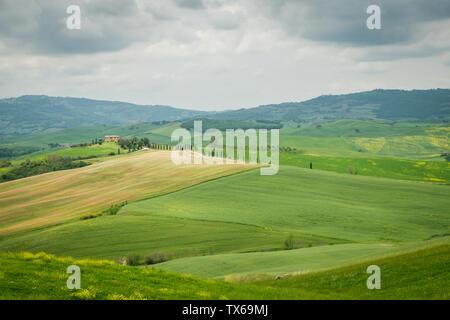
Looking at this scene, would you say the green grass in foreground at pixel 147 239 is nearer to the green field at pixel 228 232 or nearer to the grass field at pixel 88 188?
the green field at pixel 228 232

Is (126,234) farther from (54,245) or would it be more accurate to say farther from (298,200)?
(298,200)

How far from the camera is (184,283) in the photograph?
779 inches

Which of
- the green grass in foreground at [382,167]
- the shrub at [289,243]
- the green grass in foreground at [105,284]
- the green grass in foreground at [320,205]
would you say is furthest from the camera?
the green grass in foreground at [382,167]

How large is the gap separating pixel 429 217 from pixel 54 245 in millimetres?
62659

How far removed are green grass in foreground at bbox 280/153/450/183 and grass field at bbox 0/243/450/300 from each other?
315 feet

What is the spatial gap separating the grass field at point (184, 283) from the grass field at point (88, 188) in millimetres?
50380

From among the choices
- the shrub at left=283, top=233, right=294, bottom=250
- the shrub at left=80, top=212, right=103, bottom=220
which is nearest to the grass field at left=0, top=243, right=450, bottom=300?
the shrub at left=283, top=233, right=294, bottom=250

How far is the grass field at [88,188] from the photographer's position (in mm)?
71625

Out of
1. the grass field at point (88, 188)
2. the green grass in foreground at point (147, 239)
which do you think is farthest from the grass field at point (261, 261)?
the grass field at point (88, 188)

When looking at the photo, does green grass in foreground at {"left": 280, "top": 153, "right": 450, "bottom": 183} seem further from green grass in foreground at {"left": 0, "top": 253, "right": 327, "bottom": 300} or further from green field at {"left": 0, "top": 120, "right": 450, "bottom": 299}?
green grass in foreground at {"left": 0, "top": 253, "right": 327, "bottom": 300}

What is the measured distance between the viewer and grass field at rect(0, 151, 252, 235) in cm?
7162

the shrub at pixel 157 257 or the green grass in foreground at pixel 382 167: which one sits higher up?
the green grass in foreground at pixel 382 167

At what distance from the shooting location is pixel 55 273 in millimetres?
17547

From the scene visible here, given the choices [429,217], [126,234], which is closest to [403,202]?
[429,217]
